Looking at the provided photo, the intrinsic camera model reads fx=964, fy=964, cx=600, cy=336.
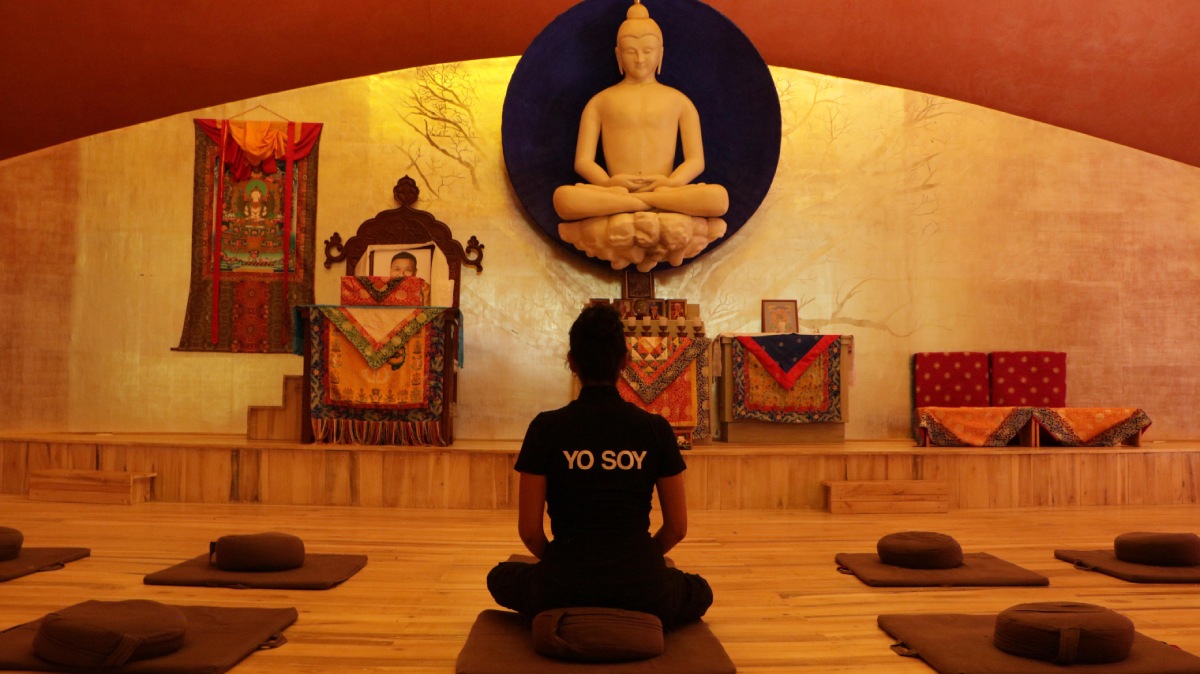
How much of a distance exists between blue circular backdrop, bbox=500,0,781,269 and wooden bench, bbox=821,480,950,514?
1.84 meters

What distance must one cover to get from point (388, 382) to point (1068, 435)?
3523mm

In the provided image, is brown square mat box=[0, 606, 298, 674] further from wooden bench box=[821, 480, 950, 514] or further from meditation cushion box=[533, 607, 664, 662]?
wooden bench box=[821, 480, 950, 514]

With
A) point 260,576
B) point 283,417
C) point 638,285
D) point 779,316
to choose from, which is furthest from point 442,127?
point 260,576

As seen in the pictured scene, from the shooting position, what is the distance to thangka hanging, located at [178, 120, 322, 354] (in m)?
5.65

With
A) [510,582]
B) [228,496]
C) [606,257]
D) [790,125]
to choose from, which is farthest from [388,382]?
[790,125]

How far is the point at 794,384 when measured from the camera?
17.2 feet

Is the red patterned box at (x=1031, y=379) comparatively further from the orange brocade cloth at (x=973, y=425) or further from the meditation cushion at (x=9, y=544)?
the meditation cushion at (x=9, y=544)

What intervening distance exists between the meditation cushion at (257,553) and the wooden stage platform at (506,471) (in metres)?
1.58

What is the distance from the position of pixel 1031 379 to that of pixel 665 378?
7.85ft

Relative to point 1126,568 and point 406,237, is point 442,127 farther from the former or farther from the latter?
point 1126,568

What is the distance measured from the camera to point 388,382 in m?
4.79

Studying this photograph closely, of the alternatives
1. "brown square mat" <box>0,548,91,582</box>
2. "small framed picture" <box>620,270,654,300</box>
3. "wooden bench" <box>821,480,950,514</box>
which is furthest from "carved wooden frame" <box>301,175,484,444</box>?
"brown square mat" <box>0,548,91,582</box>

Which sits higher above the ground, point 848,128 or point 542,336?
point 848,128

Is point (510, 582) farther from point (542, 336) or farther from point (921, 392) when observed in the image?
point (921, 392)
